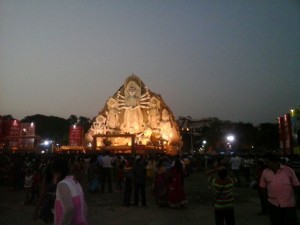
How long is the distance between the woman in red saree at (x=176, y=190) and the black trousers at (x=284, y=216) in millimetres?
4893

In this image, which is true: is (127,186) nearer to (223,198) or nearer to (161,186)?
(161,186)

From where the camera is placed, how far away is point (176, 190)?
9.64 metres

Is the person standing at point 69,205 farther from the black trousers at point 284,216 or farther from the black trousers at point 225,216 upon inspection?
the black trousers at point 284,216

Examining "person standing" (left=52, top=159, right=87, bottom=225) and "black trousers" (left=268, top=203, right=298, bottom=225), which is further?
"black trousers" (left=268, top=203, right=298, bottom=225)

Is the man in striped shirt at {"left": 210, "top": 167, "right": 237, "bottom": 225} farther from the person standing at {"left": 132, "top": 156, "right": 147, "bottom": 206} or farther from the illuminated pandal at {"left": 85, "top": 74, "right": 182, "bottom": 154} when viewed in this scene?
the illuminated pandal at {"left": 85, "top": 74, "right": 182, "bottom": 154}

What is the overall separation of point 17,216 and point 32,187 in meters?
1.90

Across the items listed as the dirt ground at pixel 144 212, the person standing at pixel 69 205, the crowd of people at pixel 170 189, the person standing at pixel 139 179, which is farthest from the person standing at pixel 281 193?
the person standing at pixel 139 179

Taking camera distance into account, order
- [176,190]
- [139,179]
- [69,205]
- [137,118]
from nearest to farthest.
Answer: [69,205]
[176,190]
[139,179]
[137,118]

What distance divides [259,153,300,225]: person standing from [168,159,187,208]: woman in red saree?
480 cm

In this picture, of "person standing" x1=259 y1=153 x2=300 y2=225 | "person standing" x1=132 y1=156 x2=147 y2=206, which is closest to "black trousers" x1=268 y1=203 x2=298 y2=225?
"person standing" x1=259 y1=153 x2=300 y2=225

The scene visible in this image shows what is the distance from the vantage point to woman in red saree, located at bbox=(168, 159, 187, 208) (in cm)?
963

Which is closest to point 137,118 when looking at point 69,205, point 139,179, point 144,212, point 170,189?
point 139,179

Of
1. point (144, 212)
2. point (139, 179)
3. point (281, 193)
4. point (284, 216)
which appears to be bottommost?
point (144, 212)

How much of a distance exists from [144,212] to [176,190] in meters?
1.26
